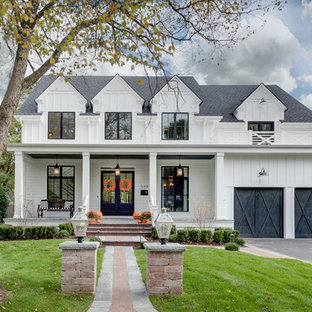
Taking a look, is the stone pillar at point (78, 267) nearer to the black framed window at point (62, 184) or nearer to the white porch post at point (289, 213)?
the black framed window at point (62, 184)

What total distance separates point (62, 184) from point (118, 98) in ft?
17.9

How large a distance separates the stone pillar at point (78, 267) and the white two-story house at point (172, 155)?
8.35 metres

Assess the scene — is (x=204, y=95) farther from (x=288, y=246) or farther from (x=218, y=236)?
(x=288, y=246)

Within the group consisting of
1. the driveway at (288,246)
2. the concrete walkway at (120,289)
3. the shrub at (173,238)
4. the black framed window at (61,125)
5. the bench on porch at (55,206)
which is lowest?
the driveway at (288,246)

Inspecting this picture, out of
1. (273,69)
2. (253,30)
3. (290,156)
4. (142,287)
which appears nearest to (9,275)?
(142,287)

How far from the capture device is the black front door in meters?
16.4

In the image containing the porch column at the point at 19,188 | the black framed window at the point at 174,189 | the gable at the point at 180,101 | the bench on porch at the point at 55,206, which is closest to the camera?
the porch column at the point at 19,188

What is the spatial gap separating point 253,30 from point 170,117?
9.18 meters

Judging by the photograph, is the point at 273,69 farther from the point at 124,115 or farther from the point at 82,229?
the point at 82,229

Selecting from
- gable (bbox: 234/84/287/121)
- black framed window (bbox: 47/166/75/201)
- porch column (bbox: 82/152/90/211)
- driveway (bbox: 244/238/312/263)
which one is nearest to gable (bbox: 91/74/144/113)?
porch column (bbox: 82/152/90/211)

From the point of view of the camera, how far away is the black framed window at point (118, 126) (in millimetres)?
15812

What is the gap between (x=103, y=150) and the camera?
46.8 ft

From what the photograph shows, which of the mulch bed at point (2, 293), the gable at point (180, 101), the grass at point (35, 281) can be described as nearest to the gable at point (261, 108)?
the gable at point (180, 101)

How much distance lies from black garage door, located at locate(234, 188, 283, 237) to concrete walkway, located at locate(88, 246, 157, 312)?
7.59 metres
